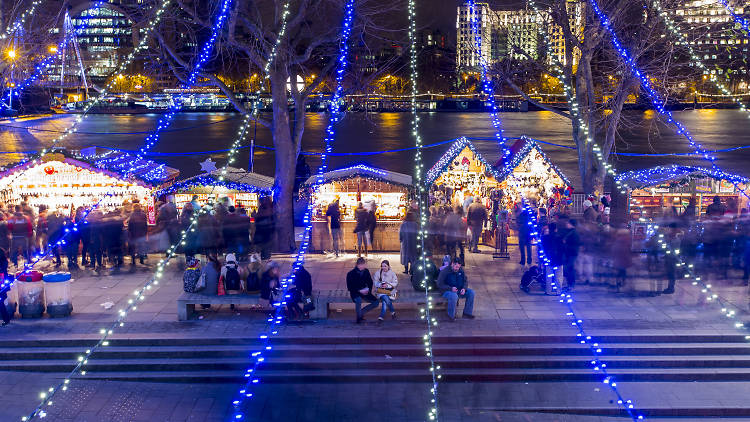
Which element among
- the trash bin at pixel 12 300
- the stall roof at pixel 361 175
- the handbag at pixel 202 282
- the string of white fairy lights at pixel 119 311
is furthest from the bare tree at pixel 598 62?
the trash bin at pixel 12 300

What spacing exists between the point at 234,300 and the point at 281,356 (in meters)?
1.61

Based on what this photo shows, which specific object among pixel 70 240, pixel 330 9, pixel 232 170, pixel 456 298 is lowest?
pixel 456 298

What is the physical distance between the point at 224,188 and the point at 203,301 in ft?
23.5

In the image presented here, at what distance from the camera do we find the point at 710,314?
10.9m

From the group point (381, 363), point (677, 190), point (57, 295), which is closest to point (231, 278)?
point (57, 295)

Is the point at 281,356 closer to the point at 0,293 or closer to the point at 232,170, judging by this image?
the point at 0,293

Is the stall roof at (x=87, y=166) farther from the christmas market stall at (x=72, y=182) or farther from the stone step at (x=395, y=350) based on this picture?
the stone step at (x=395, y=350)

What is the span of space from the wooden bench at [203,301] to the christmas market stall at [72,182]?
7884 mm

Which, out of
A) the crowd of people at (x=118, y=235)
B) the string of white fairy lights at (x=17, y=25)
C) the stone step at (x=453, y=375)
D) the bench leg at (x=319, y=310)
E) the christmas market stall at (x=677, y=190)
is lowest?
the stone step at (x=453, y=375)

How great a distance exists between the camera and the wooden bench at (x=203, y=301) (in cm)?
1084

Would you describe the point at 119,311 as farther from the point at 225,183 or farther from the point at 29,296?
the point at 225,183

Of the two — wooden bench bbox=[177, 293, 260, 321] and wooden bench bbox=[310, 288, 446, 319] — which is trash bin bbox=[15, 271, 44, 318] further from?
wooden bench bbox=[310, 288, 446, 319]

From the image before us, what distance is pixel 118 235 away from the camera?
14.3 meters

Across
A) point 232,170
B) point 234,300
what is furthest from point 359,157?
point 234,300
